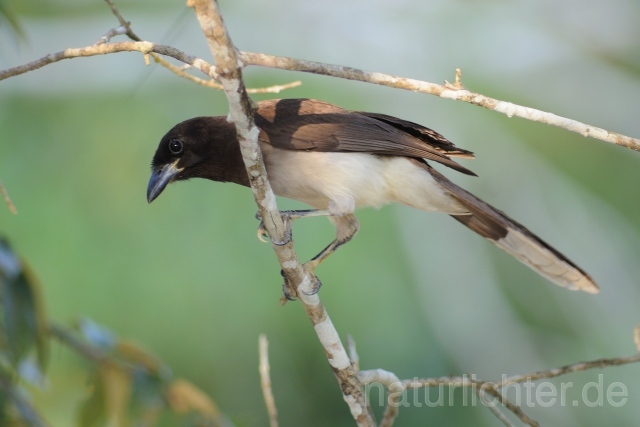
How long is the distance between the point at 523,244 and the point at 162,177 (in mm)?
1895

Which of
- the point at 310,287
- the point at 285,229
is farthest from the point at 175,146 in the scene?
the point at 310,287

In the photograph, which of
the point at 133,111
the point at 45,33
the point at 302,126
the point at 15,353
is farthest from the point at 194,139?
the point at 133,111

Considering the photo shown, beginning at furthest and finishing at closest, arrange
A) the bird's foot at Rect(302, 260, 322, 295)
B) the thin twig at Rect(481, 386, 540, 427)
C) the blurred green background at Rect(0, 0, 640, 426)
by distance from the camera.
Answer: the blurred green background at Rect(0, 0, 640, 426), the bird's foot at Rect(302, 260, 322, 295), the thin twig at Rect(481, 386, 540, 427)

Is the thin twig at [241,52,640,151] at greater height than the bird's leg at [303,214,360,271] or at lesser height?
greater

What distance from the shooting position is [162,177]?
3881 mm

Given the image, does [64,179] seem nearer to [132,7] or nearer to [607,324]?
[132,7]

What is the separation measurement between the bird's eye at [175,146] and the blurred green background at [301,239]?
11.2ft

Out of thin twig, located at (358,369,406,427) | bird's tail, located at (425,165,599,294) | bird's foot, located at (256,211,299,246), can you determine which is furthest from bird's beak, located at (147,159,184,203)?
thin twig, located at (358,369,406,427)

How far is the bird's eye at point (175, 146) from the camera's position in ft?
12.8

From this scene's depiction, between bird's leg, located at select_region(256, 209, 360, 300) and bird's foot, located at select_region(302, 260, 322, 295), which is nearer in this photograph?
bird's foot, located at select_region(302, 260, 322, 295)

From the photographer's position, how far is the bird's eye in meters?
3.89

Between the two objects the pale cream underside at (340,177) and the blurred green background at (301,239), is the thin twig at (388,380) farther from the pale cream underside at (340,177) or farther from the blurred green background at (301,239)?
the blurred green background at (301,239)

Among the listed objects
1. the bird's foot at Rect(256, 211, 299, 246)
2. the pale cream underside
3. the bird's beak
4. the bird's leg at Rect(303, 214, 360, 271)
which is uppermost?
the pale cream underside

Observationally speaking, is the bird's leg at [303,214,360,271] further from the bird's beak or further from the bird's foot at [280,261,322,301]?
the bird's beak
